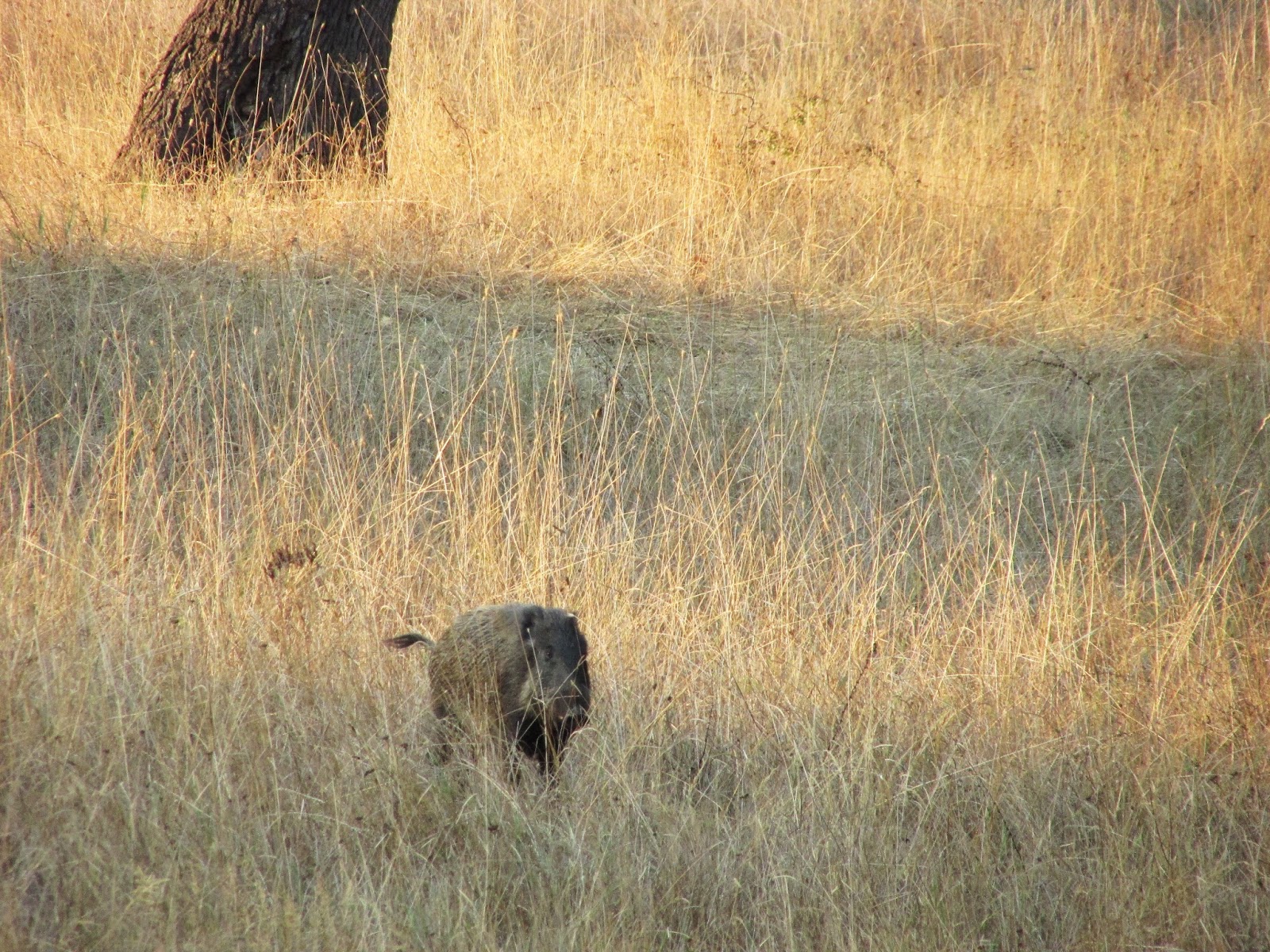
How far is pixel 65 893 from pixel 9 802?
0.25 m

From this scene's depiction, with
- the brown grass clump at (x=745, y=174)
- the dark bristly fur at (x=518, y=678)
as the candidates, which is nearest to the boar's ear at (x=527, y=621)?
the dark bristly fur at (x=518, y=678)

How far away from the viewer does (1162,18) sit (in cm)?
1070

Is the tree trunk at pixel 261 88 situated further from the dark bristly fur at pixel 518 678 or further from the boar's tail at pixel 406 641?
the dark bristly fur at pixel 518 678

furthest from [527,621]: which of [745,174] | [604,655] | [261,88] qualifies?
[745,174]

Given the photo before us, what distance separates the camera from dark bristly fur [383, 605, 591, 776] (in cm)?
266

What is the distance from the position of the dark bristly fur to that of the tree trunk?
4.24 m

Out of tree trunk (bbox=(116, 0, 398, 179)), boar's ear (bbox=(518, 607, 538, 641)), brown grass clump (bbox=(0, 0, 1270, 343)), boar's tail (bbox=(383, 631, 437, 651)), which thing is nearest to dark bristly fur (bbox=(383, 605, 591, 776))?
boar's ear (bbox=(518, 607, 538, 641))

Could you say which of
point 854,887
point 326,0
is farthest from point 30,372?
point 854,887

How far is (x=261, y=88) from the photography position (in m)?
6.34

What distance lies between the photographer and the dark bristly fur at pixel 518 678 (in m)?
2.66

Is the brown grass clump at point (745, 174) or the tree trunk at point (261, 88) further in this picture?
the tree trunk at point (261, 88)

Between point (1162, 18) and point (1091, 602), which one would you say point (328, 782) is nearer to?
point (1091, 602)

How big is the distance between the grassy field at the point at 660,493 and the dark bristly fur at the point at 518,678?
0.15 m

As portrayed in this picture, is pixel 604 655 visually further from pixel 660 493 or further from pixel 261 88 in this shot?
pixel 261 88
